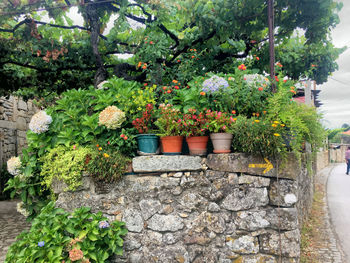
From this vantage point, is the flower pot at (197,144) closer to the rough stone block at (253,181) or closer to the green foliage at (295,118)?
the rough stone block at (253,181)

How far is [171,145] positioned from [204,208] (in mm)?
836

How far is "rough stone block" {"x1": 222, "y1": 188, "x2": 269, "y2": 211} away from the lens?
301cm

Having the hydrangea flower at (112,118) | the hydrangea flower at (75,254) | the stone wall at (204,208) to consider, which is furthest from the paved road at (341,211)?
the hydrangea flower at (112,118)

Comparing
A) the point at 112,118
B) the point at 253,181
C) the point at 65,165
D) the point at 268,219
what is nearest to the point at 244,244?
the point at 268,219

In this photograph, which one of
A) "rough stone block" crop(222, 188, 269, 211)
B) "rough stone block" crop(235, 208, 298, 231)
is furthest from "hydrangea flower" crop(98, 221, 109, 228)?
"rough stone block" crop(235, 208, 298, 231)

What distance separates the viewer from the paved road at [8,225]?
4.38 metres

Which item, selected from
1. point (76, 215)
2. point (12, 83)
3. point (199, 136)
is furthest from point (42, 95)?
point (199, 136)

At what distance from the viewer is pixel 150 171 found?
3.27 meters

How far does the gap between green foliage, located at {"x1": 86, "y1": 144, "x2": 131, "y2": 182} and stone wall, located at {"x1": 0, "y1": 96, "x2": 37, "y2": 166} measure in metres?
6.65

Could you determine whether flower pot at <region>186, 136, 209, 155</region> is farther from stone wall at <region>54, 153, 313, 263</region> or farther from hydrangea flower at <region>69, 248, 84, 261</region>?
hydrangea flower at <region>69, 248, 84, 261</region>

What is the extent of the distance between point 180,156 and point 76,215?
4.62ft

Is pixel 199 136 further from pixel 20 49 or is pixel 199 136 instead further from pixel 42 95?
pixel 42 95

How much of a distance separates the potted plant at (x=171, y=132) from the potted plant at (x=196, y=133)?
87mm

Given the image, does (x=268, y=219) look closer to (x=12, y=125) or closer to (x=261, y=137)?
(x=261, y=137)
